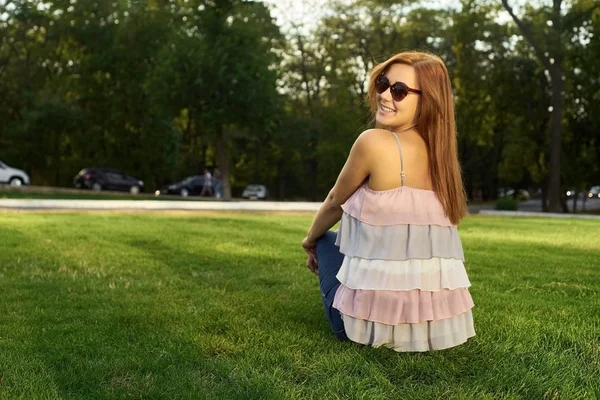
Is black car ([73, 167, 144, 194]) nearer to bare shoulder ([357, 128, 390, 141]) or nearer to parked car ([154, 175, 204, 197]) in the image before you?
parked car ([154, 175, 204, 197])

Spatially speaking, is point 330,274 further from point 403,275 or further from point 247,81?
point 247,81

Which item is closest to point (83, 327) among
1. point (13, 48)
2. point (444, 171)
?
point (444, 171)

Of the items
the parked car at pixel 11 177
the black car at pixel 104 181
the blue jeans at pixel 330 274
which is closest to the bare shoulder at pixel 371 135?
the blue jeans at pixel 330 274

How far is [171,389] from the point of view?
2.95 m

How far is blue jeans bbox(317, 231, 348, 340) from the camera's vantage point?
3744 mm

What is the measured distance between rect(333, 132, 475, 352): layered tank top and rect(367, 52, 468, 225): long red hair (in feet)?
0.27

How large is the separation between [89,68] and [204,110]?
15.2 m

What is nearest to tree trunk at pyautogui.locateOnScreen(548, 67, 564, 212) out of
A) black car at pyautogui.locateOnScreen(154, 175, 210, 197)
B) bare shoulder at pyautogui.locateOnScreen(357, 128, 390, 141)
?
black car at pyautogui.locateOnScreen(154, 175, 210, 197)

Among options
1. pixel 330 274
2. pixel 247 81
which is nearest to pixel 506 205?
pixel 247 81

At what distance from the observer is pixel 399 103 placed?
345cm

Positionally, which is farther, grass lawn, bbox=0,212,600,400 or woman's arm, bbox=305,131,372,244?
woman's arm, bbox=305,131,372,244

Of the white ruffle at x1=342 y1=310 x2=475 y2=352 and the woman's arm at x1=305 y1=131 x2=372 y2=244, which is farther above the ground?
the woman's arm at x1=305 y1=131 x2=372 y2=244

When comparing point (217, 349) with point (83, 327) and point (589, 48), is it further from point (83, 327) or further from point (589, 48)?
point (589, 48)

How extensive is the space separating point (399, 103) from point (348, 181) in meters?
0.53
